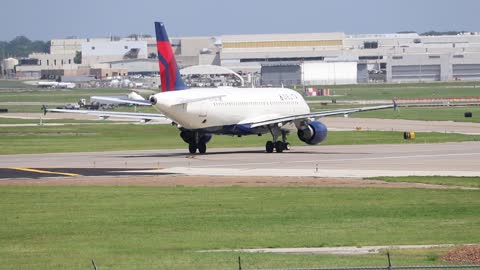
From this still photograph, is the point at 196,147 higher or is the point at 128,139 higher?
the point at 196,147

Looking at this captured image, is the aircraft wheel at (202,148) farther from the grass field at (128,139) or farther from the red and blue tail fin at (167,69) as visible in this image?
the grass field at (128,139)

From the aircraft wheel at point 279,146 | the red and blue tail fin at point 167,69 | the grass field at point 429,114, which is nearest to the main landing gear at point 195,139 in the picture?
the red and blue tail fin at point 167,69

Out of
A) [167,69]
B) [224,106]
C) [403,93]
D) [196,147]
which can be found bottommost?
[403,93]

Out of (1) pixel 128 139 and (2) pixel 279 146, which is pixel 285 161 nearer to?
(2) pixel 279 146

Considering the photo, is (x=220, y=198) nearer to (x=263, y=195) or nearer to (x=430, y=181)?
(x=263, y=195)

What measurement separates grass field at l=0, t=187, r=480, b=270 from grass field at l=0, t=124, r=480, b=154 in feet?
99.5

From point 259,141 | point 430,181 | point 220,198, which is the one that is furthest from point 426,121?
point 220,198

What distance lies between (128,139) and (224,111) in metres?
19.9

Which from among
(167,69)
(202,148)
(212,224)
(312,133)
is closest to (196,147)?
(202,148)

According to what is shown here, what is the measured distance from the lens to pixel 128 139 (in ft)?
293

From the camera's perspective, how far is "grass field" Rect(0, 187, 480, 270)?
101ft

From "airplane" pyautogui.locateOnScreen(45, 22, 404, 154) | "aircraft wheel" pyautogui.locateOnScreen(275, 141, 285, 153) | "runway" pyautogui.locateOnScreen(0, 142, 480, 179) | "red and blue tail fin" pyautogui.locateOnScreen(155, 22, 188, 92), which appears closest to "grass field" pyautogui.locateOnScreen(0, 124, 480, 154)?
"runway" pyautogui.locateOnScreen(0, 142, 480, 179)

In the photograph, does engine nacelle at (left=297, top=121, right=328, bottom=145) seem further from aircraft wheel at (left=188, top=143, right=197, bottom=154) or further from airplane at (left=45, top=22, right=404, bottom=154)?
aircraft wheel at (left=188, top=143, right=197, bottom=154)

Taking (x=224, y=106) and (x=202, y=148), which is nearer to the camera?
(x=224, y=106)
